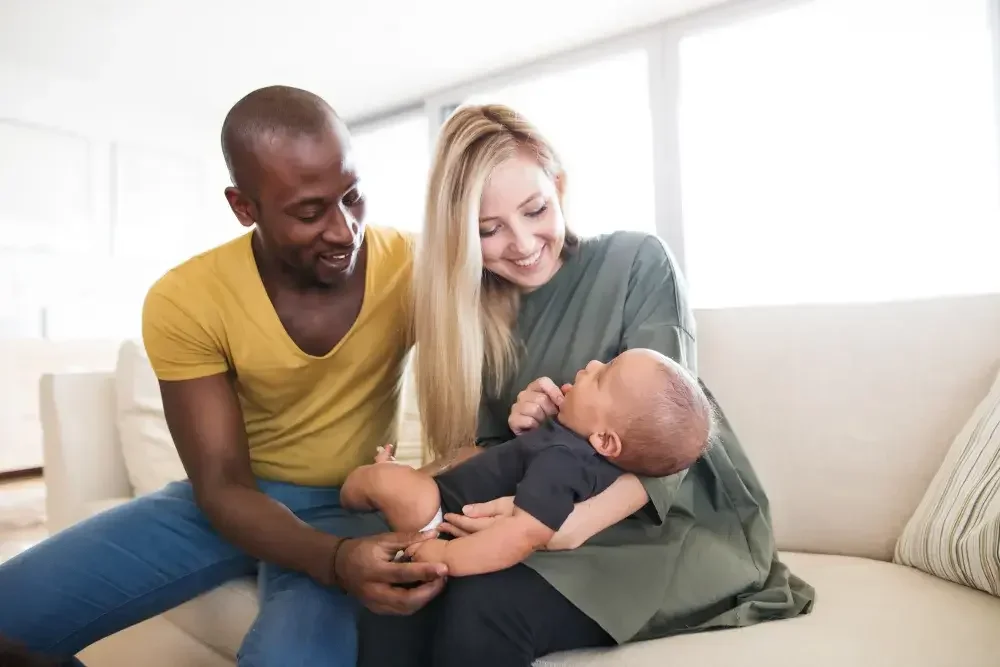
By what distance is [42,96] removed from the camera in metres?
5.74

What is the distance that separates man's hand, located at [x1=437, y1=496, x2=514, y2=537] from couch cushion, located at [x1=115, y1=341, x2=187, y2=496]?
45.7 inches

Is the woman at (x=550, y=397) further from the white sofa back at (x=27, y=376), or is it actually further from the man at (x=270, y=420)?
the white sofa back at (x=27, y=376)

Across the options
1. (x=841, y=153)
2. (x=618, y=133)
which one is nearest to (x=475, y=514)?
(x=841, y=153)

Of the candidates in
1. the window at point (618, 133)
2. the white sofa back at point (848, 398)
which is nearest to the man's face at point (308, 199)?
the white sofa back at point (848, 398)

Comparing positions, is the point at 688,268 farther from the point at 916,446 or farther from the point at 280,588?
the point at 280,588

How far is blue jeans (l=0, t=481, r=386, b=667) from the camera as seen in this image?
1.04 m

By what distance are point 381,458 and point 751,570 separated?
59cm

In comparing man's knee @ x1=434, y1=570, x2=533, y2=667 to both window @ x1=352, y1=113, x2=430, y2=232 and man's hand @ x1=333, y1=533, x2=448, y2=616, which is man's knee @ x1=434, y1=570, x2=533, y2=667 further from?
window @ x1=352, y1=113, x2=430, y2=232

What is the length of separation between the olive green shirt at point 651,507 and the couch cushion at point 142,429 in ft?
3.39

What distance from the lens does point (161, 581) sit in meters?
1.23

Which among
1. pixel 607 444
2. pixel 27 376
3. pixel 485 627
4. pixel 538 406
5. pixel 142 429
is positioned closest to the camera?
pixel 485 627

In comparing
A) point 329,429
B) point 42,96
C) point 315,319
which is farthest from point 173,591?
point 42,96

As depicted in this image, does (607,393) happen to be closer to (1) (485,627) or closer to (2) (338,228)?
(1) (485,627)

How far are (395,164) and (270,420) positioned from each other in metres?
5.42
